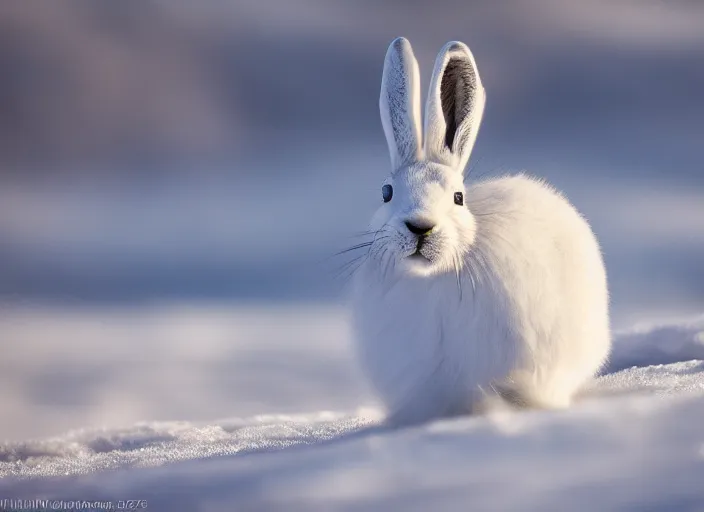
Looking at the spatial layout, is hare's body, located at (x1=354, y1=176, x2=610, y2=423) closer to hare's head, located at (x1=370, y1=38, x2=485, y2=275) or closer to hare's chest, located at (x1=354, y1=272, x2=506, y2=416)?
hare's chest, located at (x1=354, y1=272, x2=506, y2=416)

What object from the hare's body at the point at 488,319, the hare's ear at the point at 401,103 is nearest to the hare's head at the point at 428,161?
the hare's ear at the point at 401,103

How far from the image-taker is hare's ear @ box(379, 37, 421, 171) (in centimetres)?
513

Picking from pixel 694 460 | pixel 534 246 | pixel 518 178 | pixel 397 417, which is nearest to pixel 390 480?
pixel 694 460

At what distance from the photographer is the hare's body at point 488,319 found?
4.82 m

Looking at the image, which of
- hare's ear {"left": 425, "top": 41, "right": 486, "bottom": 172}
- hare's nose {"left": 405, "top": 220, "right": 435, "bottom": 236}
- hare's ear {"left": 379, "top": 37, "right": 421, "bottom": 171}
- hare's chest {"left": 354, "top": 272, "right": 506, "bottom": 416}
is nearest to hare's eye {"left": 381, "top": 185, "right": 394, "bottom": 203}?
hare's ear {"left": 379, "top": 37, "right": 421, "bottom": 171}

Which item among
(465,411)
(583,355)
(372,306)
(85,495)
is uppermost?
(372,306)

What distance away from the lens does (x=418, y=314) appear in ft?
16.1

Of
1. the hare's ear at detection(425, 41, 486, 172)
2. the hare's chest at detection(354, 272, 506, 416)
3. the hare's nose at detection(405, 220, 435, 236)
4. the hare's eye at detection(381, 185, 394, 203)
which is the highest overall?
the hare's ear at detection(425, 41, 486, 172)

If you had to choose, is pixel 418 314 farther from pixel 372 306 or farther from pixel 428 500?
pixel 428 500

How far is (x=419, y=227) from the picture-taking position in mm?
4605

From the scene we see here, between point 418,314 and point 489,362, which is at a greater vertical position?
point 418,314

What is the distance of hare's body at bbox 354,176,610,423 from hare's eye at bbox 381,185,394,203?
1.43 ft

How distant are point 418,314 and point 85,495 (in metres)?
2.11

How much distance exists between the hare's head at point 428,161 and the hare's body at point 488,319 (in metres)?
0.19
